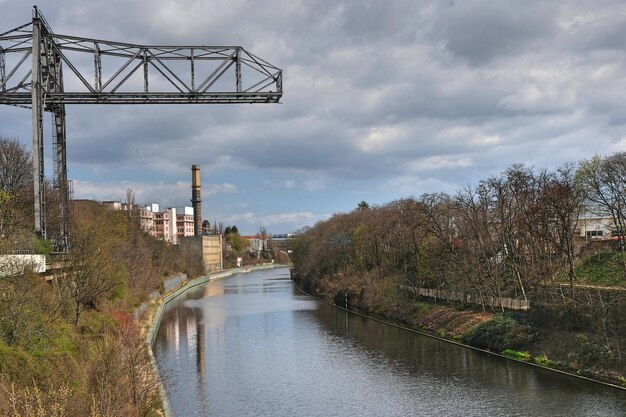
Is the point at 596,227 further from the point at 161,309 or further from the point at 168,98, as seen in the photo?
the point at 168,98

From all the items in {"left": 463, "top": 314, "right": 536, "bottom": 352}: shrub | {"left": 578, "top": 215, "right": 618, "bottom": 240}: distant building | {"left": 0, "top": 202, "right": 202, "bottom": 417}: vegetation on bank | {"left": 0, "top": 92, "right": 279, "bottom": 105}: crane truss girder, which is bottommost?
{"left": 463, "top": 314, "right": 536, "bottom": 352}: shrub

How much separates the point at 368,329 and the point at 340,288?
812 inches

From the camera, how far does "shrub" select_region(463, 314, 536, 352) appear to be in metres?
36.1

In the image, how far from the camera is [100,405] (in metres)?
16.6

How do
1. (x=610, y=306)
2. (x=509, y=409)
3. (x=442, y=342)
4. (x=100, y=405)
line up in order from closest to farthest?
(x=100, y=405), (x=509, y=409), (x=610, y=306), (x=442, y=342)

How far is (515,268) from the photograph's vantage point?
137 ft

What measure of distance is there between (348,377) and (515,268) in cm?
1639

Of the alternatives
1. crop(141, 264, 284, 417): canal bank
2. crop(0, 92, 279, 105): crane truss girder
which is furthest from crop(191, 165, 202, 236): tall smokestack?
crop(0, 92, 279, 105): crane truss girder

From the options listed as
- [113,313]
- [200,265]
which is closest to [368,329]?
[113,313]

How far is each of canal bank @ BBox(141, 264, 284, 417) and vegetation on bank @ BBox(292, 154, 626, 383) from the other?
1992cm

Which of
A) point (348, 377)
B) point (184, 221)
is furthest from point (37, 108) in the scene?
point (184, 221)

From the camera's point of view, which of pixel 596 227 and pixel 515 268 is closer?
pixel 515 268

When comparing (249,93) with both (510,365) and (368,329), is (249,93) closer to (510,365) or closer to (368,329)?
(510,365)

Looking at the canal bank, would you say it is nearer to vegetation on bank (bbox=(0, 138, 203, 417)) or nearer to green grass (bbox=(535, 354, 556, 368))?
vegetation on bank (bbox=(0, 138, 203, 417))
